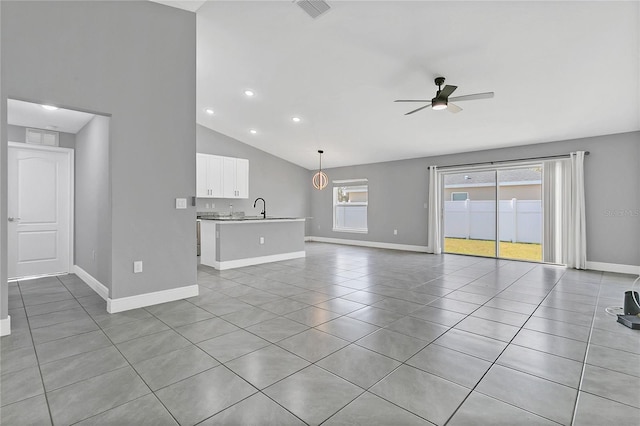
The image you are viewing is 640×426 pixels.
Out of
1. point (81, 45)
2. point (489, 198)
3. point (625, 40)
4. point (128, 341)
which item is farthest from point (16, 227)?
point (489, 198)

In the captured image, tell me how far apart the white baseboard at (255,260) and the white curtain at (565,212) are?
5.07 meters

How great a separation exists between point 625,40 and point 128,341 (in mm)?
5740

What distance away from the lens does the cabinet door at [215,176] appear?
746 cm

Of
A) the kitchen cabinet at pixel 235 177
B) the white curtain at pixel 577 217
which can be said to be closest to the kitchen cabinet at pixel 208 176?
the kitchen cabinet at pixel 235 177

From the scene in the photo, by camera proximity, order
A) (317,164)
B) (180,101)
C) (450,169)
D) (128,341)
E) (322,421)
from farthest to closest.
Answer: (317,164) → (450,169) → (180,101) → (128,341) → (322,421)

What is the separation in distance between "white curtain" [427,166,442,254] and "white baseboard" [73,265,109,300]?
21.6 feet

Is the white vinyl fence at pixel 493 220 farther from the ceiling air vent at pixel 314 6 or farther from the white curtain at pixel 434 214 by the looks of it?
the ceiling air vent at pixel 314 6

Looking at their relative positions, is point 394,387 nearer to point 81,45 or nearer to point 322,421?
point 322,421

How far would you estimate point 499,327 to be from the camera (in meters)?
2.81

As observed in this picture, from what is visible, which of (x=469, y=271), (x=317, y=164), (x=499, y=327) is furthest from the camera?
(x=317, y=164)

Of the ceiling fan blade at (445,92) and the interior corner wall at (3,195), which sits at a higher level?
the ceiling fan blade at (445,92)

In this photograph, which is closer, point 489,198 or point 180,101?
point 180,101

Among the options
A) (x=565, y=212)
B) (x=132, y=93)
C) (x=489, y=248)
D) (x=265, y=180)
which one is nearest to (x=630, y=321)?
(x=565, y=212)

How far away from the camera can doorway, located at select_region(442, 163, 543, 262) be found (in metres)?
6.75
